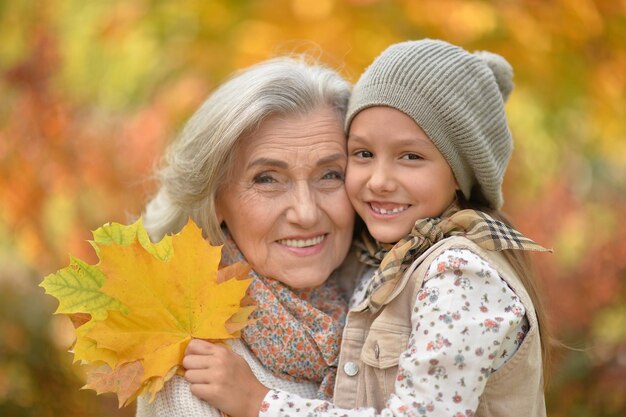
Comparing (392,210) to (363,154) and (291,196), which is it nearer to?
(363,154)

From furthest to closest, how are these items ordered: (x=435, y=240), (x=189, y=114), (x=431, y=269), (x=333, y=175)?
(x=189, y=114) < (x=333, y=175) < (x=435, y=240) < (x=431, y=269)

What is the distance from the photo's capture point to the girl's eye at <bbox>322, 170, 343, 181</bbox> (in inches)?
122

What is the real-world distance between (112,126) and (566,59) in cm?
280

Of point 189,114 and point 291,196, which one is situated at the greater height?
point 291,196

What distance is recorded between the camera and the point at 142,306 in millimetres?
2658

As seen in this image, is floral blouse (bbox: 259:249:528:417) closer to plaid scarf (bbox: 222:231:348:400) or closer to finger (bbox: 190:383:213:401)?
finger (bbox: 190:383:213:401)

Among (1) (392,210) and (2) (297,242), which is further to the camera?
(2) (297,242)

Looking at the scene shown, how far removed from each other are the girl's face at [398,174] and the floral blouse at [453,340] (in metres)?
0.29

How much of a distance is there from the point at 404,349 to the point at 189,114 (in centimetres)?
291

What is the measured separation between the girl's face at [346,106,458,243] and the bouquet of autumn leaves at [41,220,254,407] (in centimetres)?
54

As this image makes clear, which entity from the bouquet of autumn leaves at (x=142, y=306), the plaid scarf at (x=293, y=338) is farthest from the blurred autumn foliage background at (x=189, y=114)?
the bouquet of autumn leaves at (x=142, y=306)

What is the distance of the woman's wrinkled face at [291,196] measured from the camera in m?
3.01

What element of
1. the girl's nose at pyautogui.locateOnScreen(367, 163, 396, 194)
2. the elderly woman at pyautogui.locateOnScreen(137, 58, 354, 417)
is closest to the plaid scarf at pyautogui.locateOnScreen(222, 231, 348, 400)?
the elderly woman at pyautogui.locateOnScreen(137, 58, 354, 417)

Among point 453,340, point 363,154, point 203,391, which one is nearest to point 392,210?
point 363,154
